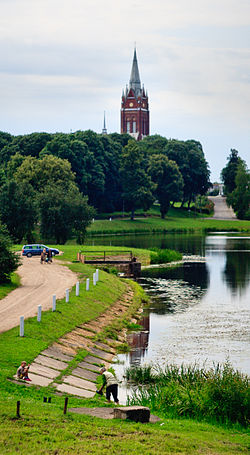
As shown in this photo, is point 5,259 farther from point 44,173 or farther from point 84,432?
point 44,173

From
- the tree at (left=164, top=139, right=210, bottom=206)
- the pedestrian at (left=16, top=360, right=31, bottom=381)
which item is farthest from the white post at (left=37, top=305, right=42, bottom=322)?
the tree at (left=164, top=139, right=210, bottom=206)

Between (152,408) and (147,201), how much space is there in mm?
124193

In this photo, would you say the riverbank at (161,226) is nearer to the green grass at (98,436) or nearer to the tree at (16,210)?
the tree at (16,210)

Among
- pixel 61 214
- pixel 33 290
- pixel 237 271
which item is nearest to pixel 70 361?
pixel 33 290

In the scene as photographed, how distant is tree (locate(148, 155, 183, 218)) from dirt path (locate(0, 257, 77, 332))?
94.8 meters

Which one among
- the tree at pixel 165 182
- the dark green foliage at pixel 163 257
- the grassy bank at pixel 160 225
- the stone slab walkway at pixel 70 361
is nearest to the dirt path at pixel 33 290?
the stone slab walkway at pixel 70 361

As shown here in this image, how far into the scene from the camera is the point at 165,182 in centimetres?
15912

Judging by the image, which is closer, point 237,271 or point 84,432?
point 84,432

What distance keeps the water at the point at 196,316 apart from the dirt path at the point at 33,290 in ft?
19.0

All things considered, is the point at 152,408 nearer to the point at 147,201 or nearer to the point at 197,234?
the point at 197,234

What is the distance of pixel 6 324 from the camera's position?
3219cm

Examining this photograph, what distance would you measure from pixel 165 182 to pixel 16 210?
8038 centimetres

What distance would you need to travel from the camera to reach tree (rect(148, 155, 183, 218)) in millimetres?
157500

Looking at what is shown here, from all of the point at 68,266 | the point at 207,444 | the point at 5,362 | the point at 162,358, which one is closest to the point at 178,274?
the point at 68,266
